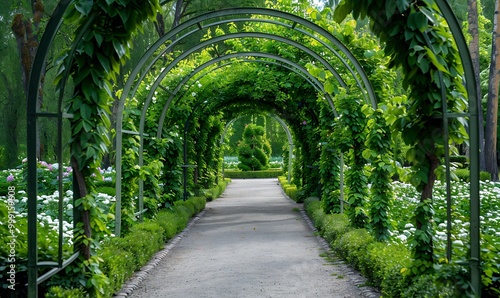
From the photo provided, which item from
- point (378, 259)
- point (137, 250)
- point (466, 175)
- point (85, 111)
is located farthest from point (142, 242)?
point (466, 175)

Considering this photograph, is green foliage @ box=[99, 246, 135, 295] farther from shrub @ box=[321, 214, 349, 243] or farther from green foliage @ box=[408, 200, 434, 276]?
shrub @ box=[321, 214, 349, 243]

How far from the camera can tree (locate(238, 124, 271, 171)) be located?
34.5 m

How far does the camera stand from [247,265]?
26.2 ft

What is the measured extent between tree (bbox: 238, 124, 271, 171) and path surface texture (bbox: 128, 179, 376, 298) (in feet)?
68.6

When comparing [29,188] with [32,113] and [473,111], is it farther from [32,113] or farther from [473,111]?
[473,111]

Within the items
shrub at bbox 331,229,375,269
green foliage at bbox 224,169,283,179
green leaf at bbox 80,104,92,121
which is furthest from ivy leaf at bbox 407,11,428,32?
green foliage at bbox 224,169,283,179

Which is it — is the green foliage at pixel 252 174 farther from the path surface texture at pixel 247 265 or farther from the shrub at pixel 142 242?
the shrub at pixel 142 242

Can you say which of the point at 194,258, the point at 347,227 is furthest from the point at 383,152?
the point at 194,258

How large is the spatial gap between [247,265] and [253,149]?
2761cm

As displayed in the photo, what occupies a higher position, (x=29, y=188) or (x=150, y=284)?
(x=29, y=188)

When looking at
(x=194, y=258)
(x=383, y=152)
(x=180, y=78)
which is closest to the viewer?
(x=383, y=152)

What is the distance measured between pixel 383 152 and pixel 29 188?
4781 millimetres

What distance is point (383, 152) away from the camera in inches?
308

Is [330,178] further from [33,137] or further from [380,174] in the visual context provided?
[33,137]
